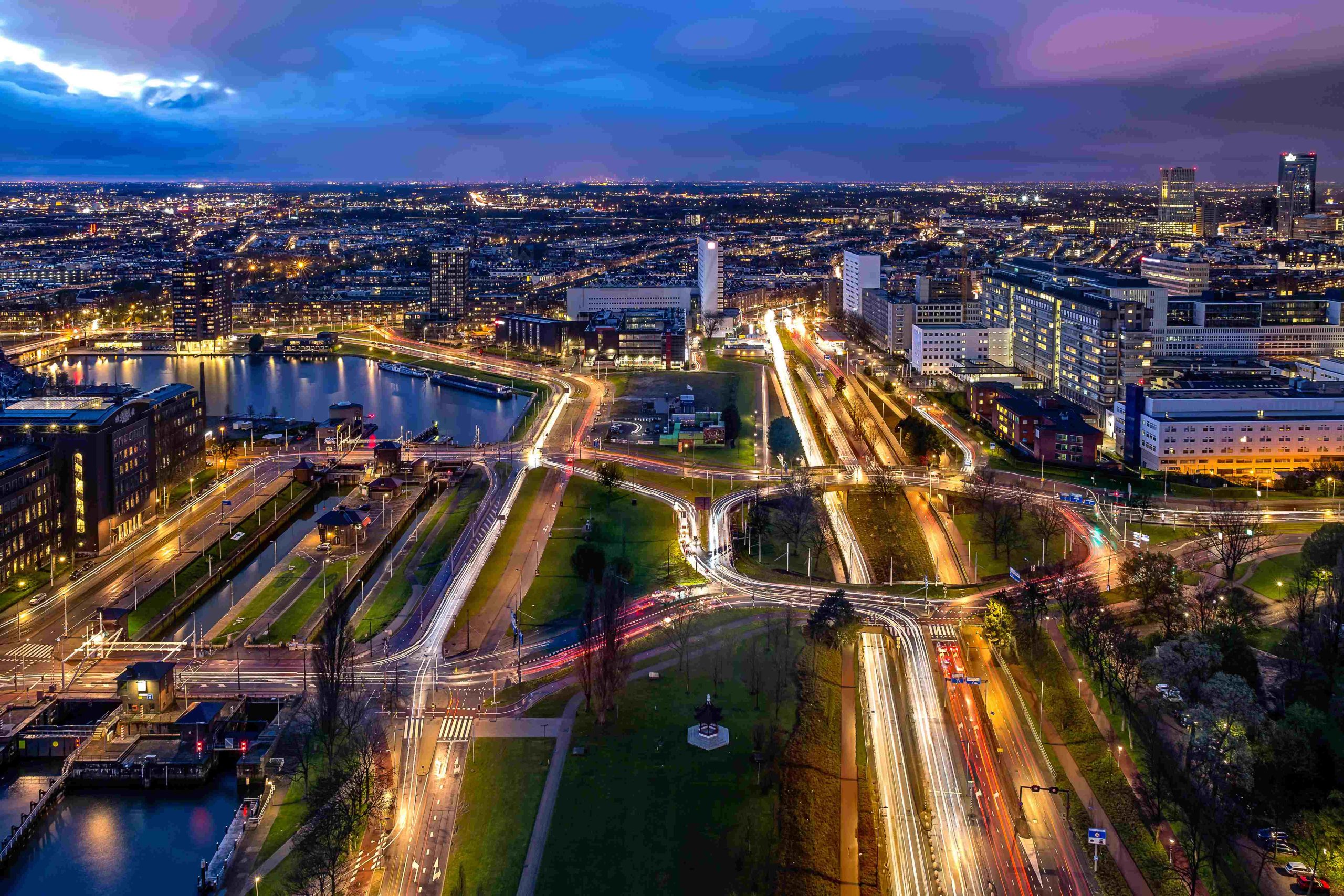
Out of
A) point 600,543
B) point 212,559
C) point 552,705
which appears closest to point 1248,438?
point 600,543

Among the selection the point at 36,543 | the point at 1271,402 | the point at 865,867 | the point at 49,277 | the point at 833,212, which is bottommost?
the point at 865,867

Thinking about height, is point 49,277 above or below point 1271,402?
above

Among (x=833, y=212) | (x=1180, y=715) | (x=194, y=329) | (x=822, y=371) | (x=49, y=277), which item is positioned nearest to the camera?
(x=1180, y=715)

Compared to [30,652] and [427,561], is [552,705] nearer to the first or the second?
[427,561]

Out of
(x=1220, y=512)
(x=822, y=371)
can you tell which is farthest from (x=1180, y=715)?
(x=822, y=371)

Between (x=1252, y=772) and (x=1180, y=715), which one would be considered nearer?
(x=1252, y=772)

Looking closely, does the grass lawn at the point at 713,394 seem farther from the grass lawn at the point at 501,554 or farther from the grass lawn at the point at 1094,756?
the grass lawn at the point at 1094,756

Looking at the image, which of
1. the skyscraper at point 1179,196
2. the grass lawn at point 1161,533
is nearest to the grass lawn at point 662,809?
the grass lawn at point 1161,533

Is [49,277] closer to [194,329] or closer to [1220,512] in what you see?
[194,329]
